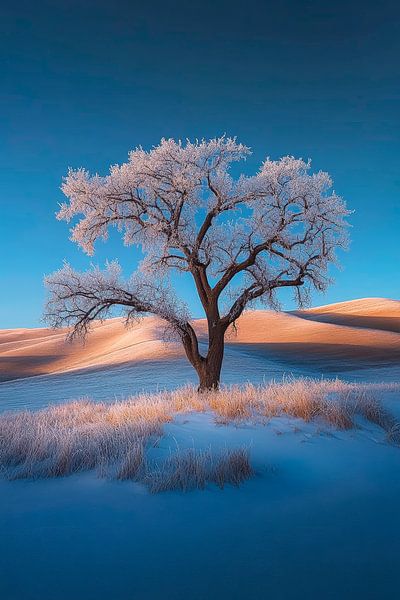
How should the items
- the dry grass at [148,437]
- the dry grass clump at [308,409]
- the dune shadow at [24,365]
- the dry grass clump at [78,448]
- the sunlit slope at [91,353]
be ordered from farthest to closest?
the dune shadow at [24,365]
the sunlit slope at [91,353]
the dry grass clump at [308,409]
the dry grass clump at [78,448]
the dry grass at [148,437]

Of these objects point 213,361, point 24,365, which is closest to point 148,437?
point 213,361

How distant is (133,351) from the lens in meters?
41.6

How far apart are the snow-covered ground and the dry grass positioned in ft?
0.82

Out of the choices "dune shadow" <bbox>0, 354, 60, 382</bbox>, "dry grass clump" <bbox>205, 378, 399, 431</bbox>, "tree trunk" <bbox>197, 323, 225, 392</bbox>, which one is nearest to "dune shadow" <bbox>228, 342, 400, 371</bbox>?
"tree trunk" <bbox>197, 323, 225, 392</bbox>

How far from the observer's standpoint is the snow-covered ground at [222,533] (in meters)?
3.71

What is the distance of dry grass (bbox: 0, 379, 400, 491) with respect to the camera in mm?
6102

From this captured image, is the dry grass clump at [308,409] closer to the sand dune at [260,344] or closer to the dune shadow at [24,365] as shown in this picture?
the sand dune at [260,344]

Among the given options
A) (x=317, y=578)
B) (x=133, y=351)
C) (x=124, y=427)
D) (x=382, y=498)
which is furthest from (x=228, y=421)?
(x=133, y=351)

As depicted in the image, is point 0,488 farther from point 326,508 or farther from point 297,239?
point 297,239

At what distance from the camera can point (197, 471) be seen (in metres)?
5.93

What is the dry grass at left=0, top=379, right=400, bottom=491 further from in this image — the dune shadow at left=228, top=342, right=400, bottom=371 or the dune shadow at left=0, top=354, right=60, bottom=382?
the dune shadow at left=0, top=354, right=60, bottom=382

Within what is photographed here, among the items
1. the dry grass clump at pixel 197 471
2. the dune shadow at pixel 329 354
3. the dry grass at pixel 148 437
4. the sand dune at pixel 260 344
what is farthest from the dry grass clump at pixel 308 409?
the dune shadow at pixel 329 354

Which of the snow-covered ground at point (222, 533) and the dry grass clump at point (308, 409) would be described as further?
the dry grass clump at point (308, 409)

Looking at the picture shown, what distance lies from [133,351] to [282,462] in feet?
117
